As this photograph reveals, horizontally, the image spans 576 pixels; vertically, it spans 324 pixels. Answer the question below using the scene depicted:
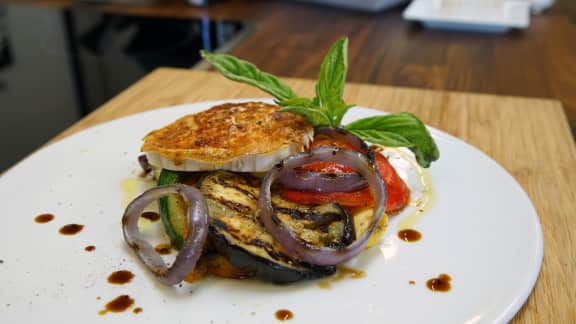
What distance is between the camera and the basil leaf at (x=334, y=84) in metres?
1.66

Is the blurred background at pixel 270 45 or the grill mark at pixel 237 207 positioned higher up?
Result: the grill mark at pixel 237 207

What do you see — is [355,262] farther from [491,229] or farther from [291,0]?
[291,0]

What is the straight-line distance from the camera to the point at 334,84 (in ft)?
5.51

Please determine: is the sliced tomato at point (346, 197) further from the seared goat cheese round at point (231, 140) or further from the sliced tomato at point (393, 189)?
the seared goat cheese round at point (231, 140)

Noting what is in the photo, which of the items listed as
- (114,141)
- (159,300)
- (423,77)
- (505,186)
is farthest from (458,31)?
(159,300)

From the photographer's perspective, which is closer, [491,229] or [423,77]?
[491,229]

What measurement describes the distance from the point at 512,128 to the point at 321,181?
41.8 inches

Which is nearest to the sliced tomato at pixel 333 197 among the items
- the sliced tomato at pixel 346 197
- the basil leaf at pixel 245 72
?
the sliced tomato at pixel 346 197

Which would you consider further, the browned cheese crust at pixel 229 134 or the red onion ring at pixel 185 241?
Answer: the browned cheese crust at pixel 229 134

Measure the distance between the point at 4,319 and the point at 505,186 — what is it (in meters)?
1.33

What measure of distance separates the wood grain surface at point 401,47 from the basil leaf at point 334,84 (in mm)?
1226

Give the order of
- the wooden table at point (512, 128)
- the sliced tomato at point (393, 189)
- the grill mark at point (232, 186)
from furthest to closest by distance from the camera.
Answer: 1. the sliced tomato at point (393, 189)
2. the grill mark at point (232, 186)
3. the wooden table at point (512, 128)

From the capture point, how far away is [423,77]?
298 centimetres

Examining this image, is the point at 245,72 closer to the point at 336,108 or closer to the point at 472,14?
the point at 336,108
